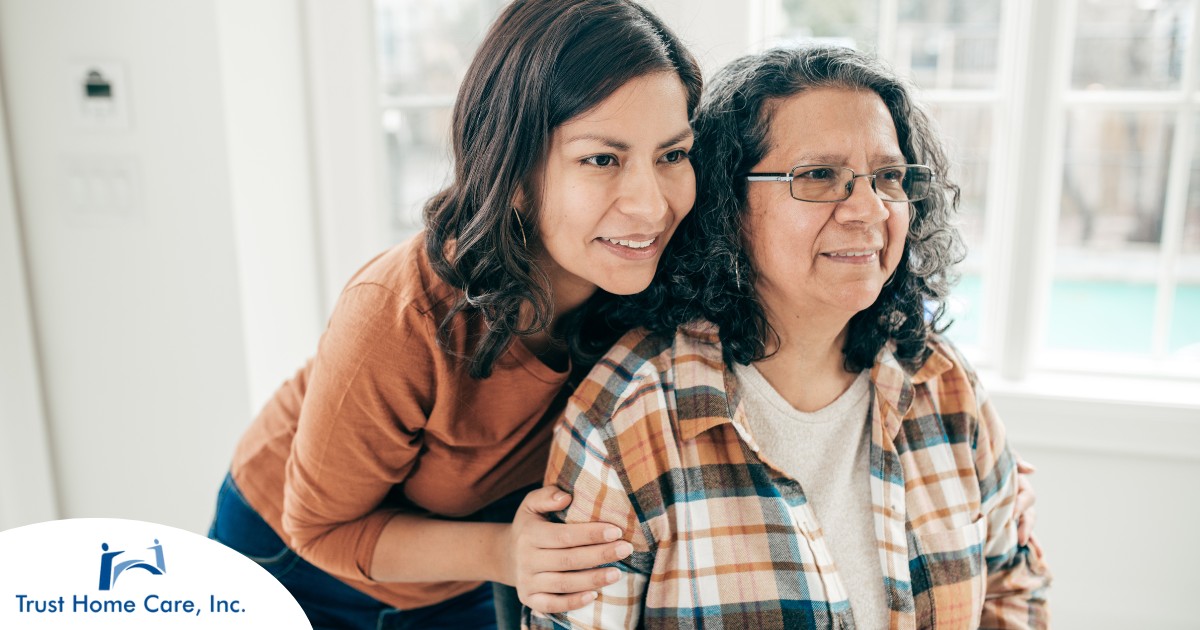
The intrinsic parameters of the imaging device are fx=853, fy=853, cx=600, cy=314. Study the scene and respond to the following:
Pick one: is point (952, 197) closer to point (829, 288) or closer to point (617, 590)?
point (829, 288)

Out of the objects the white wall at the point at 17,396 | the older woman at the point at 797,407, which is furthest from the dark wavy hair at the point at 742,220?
the white wall at the point at 17,396

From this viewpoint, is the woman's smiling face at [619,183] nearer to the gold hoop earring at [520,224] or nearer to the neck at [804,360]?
the gold hoop earring at [520,224]

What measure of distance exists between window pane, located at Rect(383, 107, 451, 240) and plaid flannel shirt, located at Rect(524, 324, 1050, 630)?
1449 millimetres

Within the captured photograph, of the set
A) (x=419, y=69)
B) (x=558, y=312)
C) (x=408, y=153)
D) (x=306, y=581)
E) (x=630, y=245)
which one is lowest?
(x=306, y=581)

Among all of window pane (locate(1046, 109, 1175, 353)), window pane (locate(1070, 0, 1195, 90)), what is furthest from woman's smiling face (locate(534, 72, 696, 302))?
window pane (locate(1046, 109, 1175, 353))

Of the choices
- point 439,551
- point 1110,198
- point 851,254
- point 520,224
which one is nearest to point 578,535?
point 439,551

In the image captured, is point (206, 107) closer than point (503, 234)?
No

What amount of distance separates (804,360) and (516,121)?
536 millimetres

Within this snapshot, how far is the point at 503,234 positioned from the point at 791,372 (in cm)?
46

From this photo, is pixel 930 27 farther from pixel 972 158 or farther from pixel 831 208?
pixel 831 208

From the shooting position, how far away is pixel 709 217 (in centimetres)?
118

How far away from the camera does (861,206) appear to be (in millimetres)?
1112

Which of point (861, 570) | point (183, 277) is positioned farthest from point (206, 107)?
point (861, 570)

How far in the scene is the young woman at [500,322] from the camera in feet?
3.50
